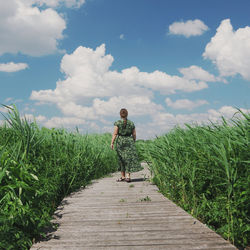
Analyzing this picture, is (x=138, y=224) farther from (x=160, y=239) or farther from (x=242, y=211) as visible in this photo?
(x=242, y=211)

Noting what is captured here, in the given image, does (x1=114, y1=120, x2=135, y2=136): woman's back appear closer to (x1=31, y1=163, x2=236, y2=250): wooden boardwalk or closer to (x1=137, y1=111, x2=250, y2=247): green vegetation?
(x1=137, y1=111, x2=250, y2=247): green vegetation

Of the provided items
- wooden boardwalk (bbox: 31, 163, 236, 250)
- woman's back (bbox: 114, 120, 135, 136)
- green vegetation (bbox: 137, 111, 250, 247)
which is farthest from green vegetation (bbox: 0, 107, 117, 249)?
green vegetation (bbox: 137, 111, 250, 247)

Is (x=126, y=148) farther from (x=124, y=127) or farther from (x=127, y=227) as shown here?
(x=127, y=227)

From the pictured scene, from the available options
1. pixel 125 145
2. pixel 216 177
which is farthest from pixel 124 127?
pixel 216 177

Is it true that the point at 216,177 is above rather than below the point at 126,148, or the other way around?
below

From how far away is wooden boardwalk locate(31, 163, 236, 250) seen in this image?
287cm

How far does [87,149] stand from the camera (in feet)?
23.5

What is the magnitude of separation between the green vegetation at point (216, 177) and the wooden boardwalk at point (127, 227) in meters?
0.36

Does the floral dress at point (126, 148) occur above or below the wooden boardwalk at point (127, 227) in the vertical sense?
above

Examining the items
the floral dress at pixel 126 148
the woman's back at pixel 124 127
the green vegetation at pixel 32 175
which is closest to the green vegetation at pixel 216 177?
the floral dress at pixel 126 148

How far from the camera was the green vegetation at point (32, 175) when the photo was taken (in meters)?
2.83

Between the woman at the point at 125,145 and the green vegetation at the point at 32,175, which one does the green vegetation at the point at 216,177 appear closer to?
the woman at the point at 125,145

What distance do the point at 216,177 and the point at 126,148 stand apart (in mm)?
3541

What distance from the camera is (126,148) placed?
7.21 m
